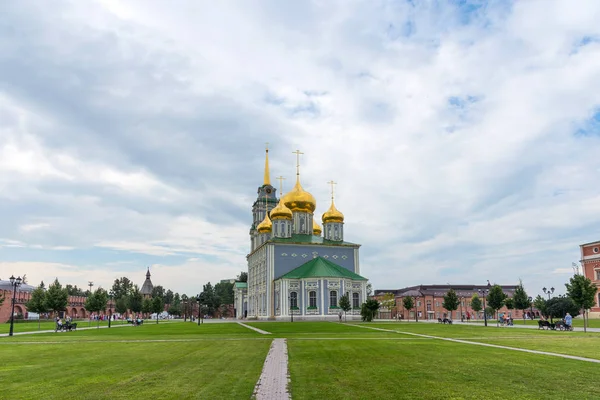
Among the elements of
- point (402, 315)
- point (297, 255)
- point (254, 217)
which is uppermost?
point (254, 217)

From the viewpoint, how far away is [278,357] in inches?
663

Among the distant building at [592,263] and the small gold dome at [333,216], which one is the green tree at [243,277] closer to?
the small gold dome at [333,216]

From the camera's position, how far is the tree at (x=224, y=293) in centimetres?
12231

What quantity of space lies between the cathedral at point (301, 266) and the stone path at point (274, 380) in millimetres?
43347

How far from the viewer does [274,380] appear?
1198cm

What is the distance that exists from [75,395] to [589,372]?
12987 millimetres

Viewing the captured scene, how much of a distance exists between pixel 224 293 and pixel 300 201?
186ft

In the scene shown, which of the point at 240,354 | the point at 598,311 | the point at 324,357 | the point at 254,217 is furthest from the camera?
the point at 254,217

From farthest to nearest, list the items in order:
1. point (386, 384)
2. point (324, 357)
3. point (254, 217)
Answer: point (254, 217)
point (324, 357)
point (386, 384)

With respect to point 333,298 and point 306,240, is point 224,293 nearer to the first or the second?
point 306,240

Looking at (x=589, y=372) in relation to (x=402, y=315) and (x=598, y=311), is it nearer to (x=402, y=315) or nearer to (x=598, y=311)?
(x=598, y=311)

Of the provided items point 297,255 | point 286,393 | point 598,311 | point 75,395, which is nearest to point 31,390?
point 75,395

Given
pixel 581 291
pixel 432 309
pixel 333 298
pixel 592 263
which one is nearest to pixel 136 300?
pixel 333 298

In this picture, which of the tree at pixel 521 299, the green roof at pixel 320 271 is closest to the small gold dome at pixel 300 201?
the green roof at pixel 320 271
